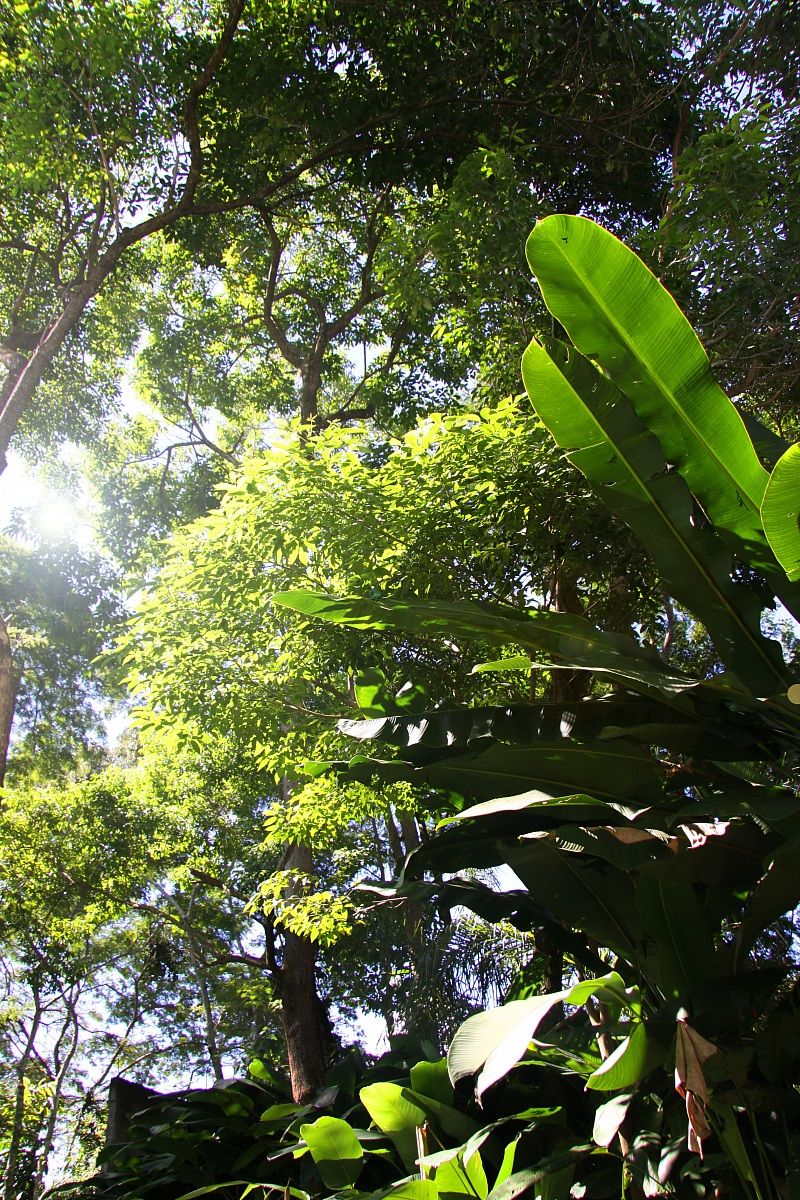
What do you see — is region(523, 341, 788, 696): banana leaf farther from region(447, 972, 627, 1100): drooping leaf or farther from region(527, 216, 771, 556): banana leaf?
region(447, 972, 627, 1100): drooping leaf

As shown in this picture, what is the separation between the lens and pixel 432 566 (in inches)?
170

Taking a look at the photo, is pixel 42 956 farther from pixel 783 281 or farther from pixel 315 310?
pixel 783 281

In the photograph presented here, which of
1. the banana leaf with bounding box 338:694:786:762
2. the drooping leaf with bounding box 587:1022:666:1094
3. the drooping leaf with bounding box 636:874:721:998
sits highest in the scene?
the banana leaf with bounding box 338:694:786:762

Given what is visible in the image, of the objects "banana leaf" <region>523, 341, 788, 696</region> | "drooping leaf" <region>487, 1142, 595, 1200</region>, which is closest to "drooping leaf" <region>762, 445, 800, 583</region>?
"banana leaf" <region>523, 341, 788, 696</region>

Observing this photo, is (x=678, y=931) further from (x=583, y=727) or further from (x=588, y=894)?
(x=583, y=727)

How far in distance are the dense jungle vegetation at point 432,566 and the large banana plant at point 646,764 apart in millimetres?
14

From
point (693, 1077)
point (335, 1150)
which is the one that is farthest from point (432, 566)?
point (693, 1077)

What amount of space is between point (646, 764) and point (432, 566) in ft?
6.88

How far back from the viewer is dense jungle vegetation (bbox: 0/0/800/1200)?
227cm

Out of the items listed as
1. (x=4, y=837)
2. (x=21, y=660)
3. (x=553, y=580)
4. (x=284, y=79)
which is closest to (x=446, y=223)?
(x=553, y=580)

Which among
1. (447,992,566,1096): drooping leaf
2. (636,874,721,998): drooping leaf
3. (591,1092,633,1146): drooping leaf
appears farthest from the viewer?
(636,874,721,998): drooping leaf

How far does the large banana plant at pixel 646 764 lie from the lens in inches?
80.5

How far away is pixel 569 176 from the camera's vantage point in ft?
24.2

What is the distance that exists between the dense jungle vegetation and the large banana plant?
0.05ft
